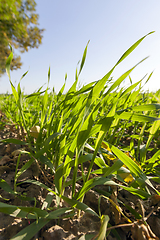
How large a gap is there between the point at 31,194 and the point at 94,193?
0.31 m

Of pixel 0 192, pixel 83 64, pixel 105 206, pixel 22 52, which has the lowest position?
pixel 0 192

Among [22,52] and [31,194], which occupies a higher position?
[22,52]

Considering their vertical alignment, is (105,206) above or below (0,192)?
above

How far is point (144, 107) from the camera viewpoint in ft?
1.41

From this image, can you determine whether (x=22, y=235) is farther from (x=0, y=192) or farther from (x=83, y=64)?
(x=83, y=64)

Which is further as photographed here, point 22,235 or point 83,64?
point 83,64

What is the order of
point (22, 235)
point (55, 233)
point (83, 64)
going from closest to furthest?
point (22, 235)
point (55, 233)
point (83, 64)

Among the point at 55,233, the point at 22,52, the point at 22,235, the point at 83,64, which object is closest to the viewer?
the point at 22,235

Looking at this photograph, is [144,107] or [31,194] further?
[31,194]

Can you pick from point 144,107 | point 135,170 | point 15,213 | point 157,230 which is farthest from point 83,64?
point 157,230

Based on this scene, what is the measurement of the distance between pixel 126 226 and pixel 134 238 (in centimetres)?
5

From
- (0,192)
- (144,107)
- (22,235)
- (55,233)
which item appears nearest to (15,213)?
(22,235)

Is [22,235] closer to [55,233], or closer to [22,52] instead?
[55,233]

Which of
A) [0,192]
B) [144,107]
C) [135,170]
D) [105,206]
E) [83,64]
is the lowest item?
[0,192]
